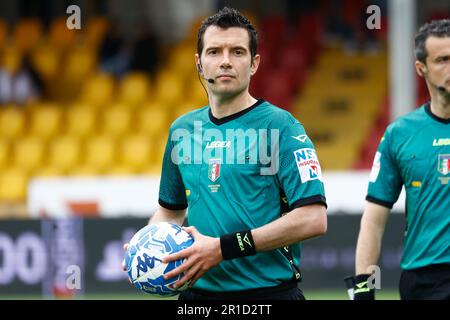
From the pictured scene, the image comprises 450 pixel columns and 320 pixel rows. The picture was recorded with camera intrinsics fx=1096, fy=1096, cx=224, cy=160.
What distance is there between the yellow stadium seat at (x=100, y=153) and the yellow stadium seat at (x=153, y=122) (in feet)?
1.72

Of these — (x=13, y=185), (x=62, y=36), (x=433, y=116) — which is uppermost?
(x=62, y=36)

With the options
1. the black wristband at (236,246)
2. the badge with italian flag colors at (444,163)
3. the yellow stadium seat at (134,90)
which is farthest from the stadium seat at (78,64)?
the black wristband at (236,246)

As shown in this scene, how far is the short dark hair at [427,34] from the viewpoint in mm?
5770

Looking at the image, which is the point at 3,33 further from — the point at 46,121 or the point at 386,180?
the point at 386,180

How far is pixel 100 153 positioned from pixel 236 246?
10493 millimetres

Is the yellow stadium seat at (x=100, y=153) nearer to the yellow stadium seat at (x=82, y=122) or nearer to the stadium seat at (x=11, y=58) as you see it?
the yellow stadium seat at (x=82, y=122)

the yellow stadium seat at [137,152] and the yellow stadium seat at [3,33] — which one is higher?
the yellow stadium seat at [3,33]

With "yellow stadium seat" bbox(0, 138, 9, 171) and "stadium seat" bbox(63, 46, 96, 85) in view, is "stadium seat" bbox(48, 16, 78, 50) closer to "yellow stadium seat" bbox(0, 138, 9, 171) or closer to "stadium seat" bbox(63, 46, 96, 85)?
"stadium seat" bbox(63, 46, 96, 85)

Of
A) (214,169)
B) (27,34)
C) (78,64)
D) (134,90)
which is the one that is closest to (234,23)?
(214,169)

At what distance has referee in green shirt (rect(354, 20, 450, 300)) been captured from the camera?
18.4 feet

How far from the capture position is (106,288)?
11586 mm

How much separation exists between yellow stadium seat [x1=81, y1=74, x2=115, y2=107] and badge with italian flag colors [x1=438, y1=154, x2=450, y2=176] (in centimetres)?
1100

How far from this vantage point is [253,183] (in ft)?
16.3
